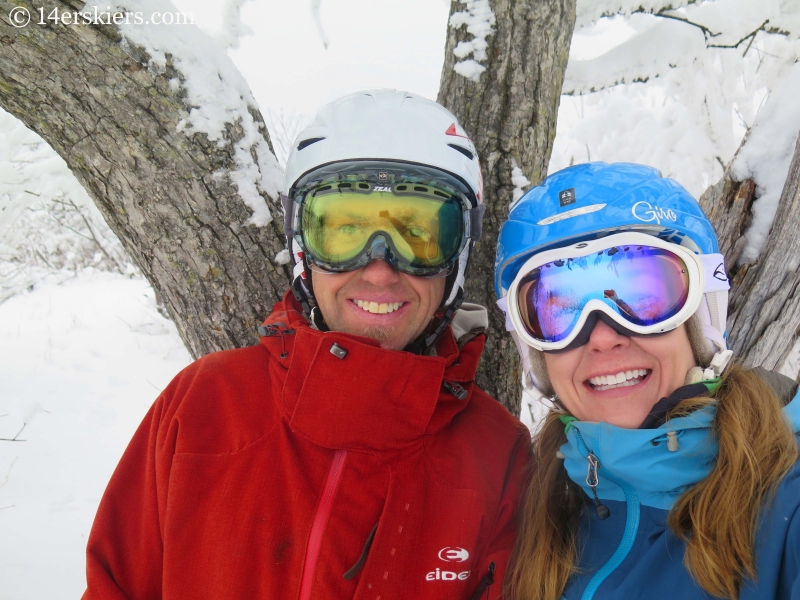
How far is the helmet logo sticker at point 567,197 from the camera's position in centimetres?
190

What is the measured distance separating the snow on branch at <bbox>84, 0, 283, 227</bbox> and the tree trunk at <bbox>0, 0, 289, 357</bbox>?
3 cm

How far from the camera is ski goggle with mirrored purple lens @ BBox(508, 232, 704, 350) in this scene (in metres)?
1.73

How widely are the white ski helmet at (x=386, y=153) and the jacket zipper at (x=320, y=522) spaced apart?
0.70 meters

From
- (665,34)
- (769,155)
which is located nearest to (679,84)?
(665,34)

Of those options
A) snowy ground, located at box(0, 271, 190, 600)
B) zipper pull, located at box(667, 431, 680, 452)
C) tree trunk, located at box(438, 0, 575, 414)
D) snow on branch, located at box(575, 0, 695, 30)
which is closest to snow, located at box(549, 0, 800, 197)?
snow on branch, located at box(575, 0, 695, 30)

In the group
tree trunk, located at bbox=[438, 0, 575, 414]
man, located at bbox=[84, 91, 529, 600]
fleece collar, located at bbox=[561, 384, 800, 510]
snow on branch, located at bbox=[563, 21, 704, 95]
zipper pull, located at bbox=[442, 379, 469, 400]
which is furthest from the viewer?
snow on branch, located at bbox=[563, 21, 704, 95]

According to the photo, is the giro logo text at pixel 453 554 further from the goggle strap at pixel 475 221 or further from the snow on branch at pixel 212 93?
the snow on branch at pixel 212 93

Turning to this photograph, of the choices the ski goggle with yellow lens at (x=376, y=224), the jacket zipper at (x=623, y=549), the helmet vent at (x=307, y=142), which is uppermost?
the helmet vent at (x=307, y=142)

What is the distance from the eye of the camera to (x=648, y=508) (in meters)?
1.55

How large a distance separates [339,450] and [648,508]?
3.37 feet

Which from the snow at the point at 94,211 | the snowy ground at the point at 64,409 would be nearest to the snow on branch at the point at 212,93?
the snow at the point at 94,211

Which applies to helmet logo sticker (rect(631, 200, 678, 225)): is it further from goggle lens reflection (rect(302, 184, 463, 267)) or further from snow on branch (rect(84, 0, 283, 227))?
snow on branch (rect(84, 0, 283, 227))

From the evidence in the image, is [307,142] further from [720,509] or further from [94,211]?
[94,211]

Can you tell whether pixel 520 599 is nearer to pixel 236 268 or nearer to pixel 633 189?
pixel 633 189
